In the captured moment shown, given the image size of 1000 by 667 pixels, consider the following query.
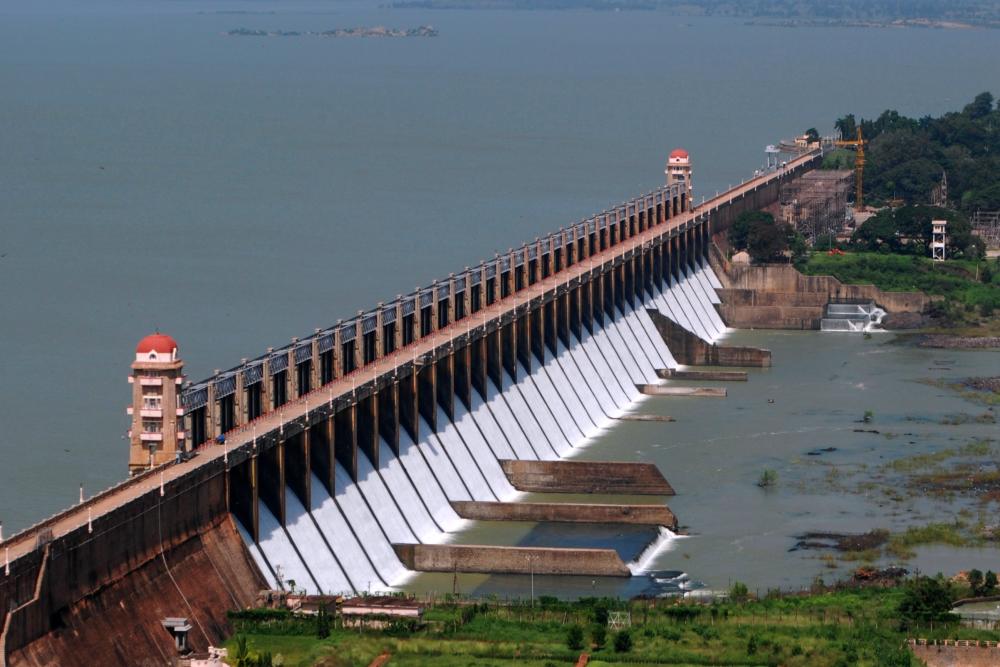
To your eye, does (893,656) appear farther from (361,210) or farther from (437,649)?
(361,210)

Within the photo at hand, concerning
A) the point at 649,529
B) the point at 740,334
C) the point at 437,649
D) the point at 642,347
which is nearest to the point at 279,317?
the point at 642,347

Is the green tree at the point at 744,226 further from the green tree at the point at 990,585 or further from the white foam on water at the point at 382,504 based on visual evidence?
the green tree at the point at 990,585

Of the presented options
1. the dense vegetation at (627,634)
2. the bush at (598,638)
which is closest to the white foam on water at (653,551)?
the dense vegetation at (627,634)

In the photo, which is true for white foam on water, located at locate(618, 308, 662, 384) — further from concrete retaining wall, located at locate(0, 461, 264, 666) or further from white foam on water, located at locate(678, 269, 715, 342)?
concrete retaining wall, located at locate(0, 461, 264, 666)

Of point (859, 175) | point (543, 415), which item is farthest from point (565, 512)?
point (859, 175)

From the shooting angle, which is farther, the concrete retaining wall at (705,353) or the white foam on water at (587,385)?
the concrete retaining wall at (705,353)
